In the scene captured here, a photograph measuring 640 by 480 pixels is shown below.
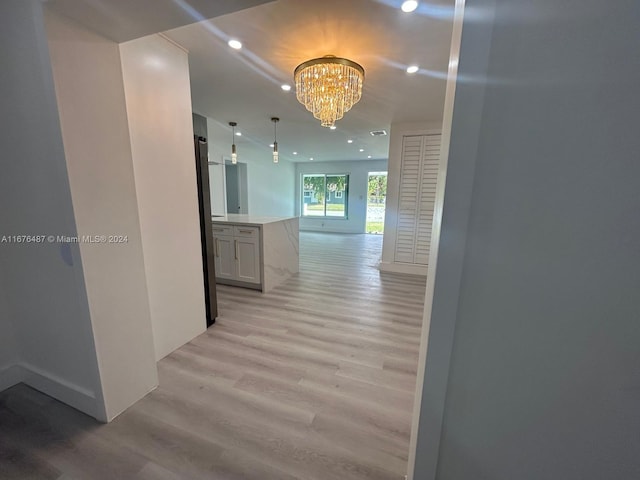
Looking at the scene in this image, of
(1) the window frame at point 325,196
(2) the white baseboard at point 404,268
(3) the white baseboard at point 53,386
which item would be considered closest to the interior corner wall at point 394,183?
(2) the white baseboard at point 404,268

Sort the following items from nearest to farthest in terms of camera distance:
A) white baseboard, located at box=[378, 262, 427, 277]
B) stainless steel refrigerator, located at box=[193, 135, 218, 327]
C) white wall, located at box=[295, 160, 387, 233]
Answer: stainless steel refrigerator, located at box=[193, 135, 218, 327] → white baseboard, located at box=[378, 262, 427, 277] → white wall, located at box=[295, 160, 387, 233]

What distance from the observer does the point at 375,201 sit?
8.65 meters

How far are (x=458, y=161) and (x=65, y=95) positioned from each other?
1621 millimetres

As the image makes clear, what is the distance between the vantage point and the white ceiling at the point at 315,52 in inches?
61.2

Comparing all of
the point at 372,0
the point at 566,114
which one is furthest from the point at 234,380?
the point at 372,0

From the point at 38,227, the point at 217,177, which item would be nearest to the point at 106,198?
the point at 38,227

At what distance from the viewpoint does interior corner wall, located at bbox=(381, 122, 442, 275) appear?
3913mm

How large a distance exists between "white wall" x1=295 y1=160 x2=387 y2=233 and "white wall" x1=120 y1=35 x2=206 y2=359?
703 cm

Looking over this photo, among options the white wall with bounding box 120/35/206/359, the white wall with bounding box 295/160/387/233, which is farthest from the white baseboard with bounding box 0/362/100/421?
the white wall with bounding box 295/160/387/233

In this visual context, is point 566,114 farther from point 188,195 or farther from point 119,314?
point 188,195

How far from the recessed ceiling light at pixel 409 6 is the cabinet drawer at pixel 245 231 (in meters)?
2.43

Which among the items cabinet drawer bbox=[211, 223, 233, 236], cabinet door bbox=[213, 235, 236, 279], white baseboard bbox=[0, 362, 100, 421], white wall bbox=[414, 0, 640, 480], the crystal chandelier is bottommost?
white baseboard bbox=[0, 362, 100, 421]

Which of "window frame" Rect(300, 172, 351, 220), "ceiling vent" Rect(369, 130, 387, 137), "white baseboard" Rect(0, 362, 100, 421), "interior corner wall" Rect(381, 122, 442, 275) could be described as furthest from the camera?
"window frame" Rect(300, 172, 351, 220)

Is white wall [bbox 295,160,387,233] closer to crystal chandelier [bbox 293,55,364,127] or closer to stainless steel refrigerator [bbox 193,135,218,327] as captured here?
crystal chandelier [bbox 293,55,364,127]
